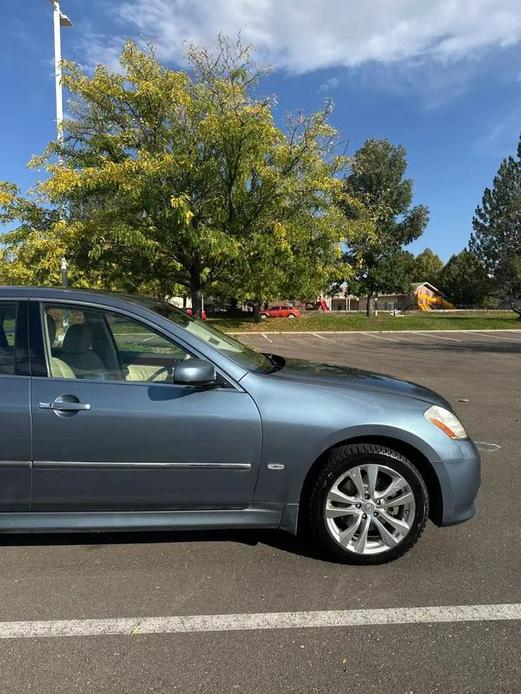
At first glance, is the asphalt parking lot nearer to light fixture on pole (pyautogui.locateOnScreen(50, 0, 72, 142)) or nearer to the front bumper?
the front bumper

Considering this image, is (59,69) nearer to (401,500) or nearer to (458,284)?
(401,500)

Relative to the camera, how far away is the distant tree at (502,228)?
43188mm

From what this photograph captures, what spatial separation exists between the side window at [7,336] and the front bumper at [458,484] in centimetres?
258

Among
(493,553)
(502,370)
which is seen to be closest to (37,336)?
(493,553)

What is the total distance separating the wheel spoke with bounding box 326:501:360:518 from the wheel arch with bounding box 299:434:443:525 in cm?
15

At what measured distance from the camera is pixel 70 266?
1088 centimetres

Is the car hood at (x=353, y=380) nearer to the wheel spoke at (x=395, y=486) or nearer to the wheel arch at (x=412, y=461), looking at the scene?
the wheel arch at (x=412, y=461)

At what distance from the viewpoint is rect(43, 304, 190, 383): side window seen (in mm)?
3416

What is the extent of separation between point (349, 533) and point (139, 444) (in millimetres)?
1345

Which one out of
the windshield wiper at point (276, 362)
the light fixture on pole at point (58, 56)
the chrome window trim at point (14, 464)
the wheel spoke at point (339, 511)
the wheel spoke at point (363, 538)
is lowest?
the wheel spoke at point (363, 538)

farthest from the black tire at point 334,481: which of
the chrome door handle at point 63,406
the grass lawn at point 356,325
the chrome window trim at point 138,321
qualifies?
the grass lawn at point 356,325

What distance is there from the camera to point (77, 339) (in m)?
3.59

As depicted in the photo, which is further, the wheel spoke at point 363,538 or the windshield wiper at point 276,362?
the windshield wiper at point 276,362

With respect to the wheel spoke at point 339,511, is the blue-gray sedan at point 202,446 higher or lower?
higher
